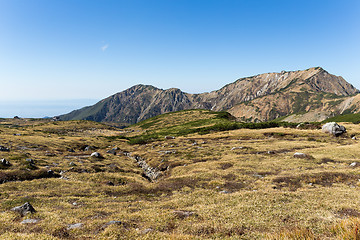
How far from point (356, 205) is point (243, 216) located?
38.2ft

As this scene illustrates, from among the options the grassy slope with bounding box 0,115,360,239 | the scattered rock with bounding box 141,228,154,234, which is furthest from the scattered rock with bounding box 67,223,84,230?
the scattered rock with bounding box 141,228,154,234

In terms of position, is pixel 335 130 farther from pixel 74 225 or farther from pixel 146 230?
pixel 74 225

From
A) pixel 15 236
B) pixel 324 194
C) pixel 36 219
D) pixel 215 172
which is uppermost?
pixel 15 236

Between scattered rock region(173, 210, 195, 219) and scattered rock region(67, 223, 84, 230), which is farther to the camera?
scattered rock region(173, 210, 195, 219)

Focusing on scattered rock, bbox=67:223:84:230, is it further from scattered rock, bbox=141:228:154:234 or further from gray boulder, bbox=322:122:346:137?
gray boulder, bbox=322:122:346:137

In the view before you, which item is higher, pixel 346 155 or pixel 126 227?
pixel 126 227

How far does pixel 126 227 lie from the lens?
575 inches

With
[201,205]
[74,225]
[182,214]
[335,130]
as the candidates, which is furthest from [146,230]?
[335,130]

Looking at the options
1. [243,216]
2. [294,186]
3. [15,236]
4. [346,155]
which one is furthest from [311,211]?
[346,155]

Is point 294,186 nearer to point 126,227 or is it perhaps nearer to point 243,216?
point 243,216

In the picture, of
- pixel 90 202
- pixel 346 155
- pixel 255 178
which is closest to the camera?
pixel 90 202

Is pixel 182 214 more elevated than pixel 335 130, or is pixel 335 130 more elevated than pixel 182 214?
pixel 182 214

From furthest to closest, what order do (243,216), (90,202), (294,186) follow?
→ (294,186), (90,202), (243,216)

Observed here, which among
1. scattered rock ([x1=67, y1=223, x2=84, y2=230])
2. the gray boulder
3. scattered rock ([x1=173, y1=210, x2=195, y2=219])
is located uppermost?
scattered rock ([x1=67, y1=223, x2=84, y2=230])
